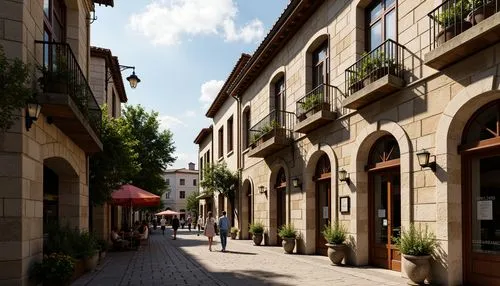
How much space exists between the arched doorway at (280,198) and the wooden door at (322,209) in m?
3.22

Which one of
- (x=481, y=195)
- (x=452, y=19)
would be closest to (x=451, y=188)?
(x=481, y=195)

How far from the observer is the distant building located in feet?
299

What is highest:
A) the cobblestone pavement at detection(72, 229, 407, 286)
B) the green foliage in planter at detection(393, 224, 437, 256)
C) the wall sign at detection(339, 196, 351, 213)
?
the wall sign at detection(339, 196, 351, 213)

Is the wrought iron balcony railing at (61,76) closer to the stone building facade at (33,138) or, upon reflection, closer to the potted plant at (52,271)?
the stone building facade at (33,138)

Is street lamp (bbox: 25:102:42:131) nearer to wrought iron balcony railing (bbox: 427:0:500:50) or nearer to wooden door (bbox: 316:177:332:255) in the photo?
wrought iron balcony railing (bbox: 427:0:500:50)

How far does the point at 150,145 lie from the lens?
31.2m

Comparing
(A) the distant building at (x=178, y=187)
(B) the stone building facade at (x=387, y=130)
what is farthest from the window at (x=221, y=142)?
(A) the distant building at (x=178, y=187)

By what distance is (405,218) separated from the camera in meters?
9.52

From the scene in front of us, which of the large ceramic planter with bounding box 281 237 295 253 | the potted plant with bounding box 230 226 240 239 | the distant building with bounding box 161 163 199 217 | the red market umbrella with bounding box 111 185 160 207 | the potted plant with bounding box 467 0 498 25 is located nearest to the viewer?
the potted plant with bounding box 467 0 498 25

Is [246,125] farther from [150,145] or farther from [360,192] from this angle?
[360,192]

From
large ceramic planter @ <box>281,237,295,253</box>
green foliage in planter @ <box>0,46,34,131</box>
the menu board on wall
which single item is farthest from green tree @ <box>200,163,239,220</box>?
green foliage in planter @ <box>0,46,34,131</box>

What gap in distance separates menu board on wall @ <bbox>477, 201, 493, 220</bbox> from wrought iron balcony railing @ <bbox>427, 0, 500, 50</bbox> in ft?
9.45

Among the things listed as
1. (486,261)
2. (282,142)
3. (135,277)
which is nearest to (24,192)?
(135,277)

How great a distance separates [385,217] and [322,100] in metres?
3.94
